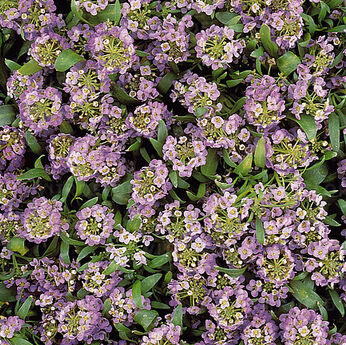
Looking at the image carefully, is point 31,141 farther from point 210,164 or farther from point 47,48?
point 210,164

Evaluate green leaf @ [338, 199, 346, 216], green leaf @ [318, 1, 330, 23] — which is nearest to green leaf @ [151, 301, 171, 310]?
green leaf @ [338, 199, 346, 216]

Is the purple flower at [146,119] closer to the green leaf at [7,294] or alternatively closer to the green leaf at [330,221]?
the green leaf at [330,221]

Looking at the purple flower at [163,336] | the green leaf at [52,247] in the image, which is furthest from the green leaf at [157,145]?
the purple flower at [163,336]

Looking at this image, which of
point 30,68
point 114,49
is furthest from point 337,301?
point 30,68

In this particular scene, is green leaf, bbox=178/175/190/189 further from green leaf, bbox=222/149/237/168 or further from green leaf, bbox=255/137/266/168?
green leaf, bbox=255/137/266/168

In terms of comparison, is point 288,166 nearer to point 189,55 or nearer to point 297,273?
point 297,273

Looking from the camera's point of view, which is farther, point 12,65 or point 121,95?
point 12,65

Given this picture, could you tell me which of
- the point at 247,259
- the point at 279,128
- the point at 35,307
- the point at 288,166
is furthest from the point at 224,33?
the point at 35,307
